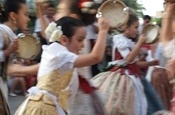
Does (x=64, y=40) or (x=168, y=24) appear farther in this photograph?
(x=168, y=24)

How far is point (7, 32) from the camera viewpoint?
160 inches

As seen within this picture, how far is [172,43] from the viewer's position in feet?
11.2

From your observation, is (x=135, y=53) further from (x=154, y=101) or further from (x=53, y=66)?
(x=53, y=66)

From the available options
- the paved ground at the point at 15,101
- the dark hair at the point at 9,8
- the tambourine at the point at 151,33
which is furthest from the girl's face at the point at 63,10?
the paved ground at the point at 15,101

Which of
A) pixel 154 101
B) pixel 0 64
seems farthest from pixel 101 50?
pixel 154 101

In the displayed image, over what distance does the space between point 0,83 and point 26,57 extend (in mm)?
361

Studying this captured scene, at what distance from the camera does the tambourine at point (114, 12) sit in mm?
3964

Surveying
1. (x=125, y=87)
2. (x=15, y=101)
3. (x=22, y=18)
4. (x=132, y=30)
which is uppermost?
(x=22, y=18)

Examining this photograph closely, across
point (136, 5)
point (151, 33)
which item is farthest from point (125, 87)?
point (136, 5)

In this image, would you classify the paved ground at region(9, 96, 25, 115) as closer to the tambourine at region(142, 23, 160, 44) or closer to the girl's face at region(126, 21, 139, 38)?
the tambourine at region(142, 23, 160, 44)

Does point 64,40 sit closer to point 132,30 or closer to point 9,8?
point 9,8

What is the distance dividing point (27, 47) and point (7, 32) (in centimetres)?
33

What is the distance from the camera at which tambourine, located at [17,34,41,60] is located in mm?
4277

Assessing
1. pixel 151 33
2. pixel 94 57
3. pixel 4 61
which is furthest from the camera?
pixel 151 33
